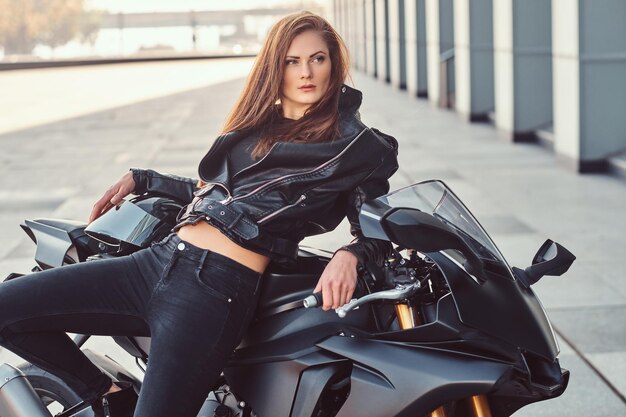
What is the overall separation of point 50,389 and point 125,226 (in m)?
0.57

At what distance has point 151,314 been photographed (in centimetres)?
278

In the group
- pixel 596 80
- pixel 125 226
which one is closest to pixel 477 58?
pixel 596 80

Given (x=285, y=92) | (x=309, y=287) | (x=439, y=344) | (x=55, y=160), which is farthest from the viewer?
(x=55, y=160)

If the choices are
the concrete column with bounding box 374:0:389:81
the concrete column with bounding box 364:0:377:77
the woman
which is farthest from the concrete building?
the concrete column with bounding box 364:0:377:77

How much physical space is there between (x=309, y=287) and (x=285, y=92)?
624mm

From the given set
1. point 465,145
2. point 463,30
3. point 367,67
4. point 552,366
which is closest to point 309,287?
point 552,366

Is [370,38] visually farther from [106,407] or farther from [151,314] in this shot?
[151,314]

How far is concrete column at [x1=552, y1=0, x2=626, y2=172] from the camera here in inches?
409

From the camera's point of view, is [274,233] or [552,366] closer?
[552,366]

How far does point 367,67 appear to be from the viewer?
1437 inches

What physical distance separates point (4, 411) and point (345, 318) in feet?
3.81

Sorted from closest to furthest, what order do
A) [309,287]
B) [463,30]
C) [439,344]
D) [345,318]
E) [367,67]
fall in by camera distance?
[439,344] < [345,318] < [309,287] < [463,30] < [367,67]

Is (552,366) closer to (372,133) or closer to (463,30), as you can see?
(372,133)

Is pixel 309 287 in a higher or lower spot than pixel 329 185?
lower
